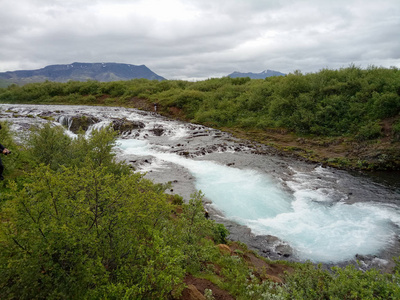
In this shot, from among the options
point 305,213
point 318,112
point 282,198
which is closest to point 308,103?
point 318,112

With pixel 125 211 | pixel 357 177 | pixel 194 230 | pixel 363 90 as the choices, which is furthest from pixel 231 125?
pixel 125 211

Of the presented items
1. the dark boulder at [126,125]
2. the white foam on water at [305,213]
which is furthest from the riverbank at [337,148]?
the dark boulder at [126,125]

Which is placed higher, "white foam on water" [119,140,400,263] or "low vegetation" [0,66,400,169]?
"low vegetation" [0,66,400,169]

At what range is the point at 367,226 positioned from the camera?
12430mm

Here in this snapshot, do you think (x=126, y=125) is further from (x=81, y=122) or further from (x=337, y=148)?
(x=337, y=148)

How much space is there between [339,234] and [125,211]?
37.0 ft

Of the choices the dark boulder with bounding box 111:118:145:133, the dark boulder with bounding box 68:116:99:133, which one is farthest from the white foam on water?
the dark boulder with bounding box 68:116:99:133

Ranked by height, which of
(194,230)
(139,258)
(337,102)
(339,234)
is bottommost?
(339,234)

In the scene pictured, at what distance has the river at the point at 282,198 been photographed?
36.1 feet

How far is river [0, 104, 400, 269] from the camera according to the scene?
36.1ft

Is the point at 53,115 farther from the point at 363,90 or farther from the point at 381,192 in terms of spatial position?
the point at 363,90

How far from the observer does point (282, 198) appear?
15359 millimetres

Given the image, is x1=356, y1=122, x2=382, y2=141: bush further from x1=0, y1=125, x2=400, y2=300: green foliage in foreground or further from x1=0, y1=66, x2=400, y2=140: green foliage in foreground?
x1=0, y1=125, x2=400, y2=300: green foliage in foreground

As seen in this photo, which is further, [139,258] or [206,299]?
[206,299]
